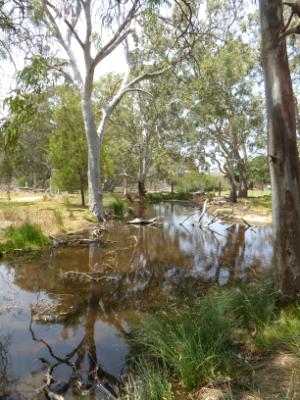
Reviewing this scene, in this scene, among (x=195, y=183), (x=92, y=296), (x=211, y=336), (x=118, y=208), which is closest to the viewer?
(x=211, y=336)

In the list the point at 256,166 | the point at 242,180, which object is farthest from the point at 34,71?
the point at 256,166

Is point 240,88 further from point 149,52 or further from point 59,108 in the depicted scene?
point 59,108

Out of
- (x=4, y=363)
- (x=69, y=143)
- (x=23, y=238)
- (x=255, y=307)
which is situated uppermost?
(x=69, y=143)

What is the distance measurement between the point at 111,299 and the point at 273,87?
4.74m

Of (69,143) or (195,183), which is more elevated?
(69,143)

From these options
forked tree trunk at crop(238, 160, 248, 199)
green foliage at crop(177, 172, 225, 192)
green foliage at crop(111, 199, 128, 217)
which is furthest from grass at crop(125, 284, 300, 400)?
green foliage at crop(177, 172, 225, 192)

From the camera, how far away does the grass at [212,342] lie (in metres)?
3.87

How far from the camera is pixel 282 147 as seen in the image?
17.4 ft

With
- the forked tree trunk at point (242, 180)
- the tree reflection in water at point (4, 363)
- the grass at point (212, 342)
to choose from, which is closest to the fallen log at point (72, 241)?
the tree reflection in water at point (4, 363)

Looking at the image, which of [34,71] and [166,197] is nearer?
[34,71]

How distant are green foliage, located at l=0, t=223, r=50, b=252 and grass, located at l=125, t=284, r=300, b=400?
6749mm

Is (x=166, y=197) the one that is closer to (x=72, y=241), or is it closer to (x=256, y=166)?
(x=256, y=166)

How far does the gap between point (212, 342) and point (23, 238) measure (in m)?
8.61

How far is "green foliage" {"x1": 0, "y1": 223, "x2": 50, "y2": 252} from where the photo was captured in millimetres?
11143
